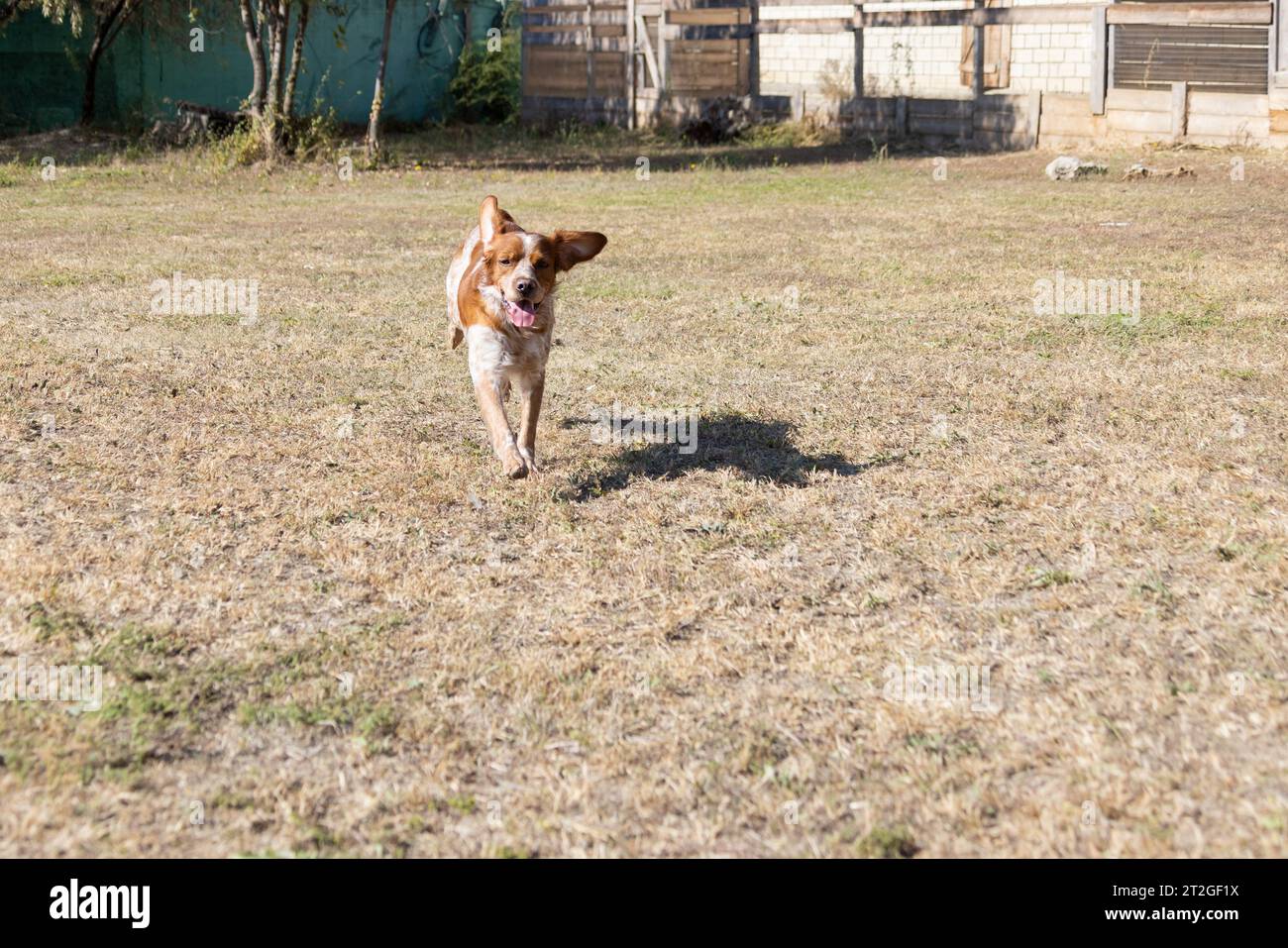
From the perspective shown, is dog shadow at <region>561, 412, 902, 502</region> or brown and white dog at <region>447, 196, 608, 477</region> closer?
brown and white dog at <region>447, 196, 608, 477</region>

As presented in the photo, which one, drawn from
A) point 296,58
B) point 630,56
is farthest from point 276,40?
point 630,56

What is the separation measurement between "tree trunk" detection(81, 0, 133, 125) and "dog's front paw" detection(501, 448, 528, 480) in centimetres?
2033

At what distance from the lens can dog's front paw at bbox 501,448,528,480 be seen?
6.06 m


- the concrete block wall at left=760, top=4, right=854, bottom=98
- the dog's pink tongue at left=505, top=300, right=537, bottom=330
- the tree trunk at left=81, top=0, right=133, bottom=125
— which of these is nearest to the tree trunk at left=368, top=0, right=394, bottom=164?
the tree trunk at left=81, top=0, right=133, bottom=125

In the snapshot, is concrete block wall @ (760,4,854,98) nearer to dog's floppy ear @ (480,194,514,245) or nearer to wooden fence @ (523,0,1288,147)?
wooden fence @ (523,0,1288,147)

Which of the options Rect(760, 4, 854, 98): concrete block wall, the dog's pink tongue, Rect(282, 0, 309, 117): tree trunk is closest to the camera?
the dog's pink tongue

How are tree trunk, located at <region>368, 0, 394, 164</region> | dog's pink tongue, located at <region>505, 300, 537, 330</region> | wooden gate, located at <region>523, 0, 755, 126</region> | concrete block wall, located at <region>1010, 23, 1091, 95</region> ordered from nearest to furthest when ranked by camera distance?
dog's pink tongue, located at <region>505, 300, 537, 330</region> < tree trunk, located at <region>368, 0, 394, 164</region> < concrete block wall, located at <region>1010, 23, 1091, 95</region> < wooden gate, located at <region>523, 0, 755, 126</region>

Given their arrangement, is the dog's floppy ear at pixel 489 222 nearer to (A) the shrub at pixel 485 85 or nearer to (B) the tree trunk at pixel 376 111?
(B) the tree trunk at pixel 376 111

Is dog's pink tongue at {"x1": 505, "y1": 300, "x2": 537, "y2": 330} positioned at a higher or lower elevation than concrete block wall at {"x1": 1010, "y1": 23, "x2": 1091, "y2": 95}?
lower

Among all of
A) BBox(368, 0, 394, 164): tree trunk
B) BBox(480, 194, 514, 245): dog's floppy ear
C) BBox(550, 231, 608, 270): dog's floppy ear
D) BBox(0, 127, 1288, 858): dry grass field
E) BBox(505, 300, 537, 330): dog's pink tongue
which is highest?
BBox(368, 0, 394, 164): tree trunk

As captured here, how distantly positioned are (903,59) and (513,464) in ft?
74.6

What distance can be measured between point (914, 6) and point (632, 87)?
233 inches

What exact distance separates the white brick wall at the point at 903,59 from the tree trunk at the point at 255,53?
944cm

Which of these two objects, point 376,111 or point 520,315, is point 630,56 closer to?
point 376,111
